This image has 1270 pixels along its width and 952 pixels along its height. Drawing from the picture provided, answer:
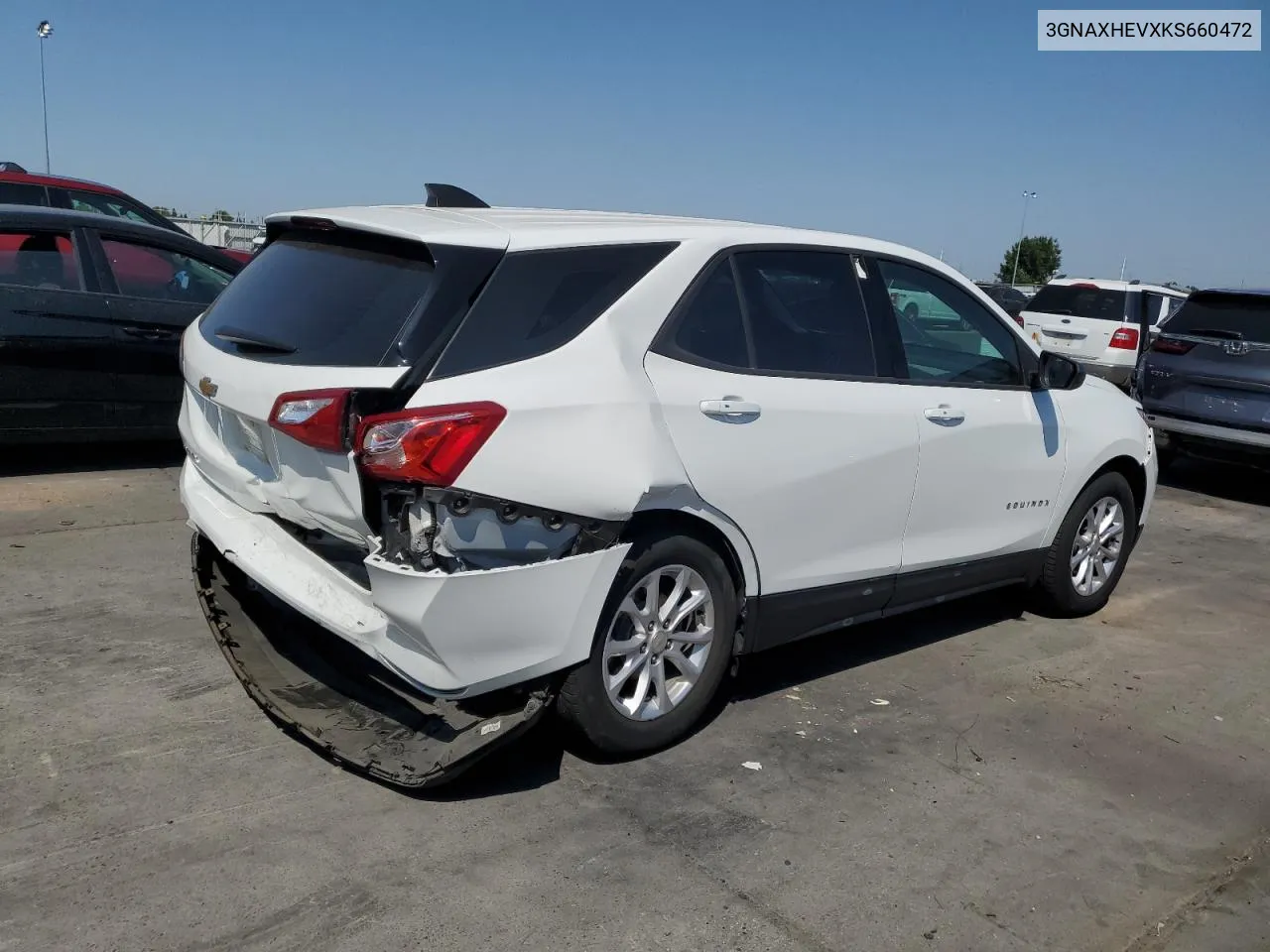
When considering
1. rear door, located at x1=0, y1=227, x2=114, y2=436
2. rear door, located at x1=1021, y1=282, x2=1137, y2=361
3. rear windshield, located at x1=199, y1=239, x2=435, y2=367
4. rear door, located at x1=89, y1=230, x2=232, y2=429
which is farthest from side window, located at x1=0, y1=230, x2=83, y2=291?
rear door, located at x1=1021, y1=282, x2=1137, y2=361

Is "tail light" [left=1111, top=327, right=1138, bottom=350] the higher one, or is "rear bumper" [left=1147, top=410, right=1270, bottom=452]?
"tail light" [left=1111, top=327, right=1138, bottom=350]

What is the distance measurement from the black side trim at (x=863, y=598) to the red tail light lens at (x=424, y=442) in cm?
139

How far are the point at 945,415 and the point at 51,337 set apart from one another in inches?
214

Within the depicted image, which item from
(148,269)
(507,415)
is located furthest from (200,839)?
(148,269)

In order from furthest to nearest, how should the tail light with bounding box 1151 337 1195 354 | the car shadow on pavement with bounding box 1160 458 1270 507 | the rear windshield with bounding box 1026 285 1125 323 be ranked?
the rear windshield with bounding box 1026 285 1125 323, the car shadow on pavement with bounding box 1160 458 1270 507, the tail light with bounding box 1151 337 1195 354

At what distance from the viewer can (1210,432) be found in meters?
9.28

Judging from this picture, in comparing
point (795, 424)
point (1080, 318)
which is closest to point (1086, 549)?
point (795, 424)

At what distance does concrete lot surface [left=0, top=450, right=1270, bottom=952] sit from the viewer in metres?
3.00

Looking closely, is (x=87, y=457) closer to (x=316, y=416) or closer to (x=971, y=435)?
(x=316, y=416)

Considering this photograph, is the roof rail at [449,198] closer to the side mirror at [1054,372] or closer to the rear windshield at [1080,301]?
the side mirror at [1054,372]

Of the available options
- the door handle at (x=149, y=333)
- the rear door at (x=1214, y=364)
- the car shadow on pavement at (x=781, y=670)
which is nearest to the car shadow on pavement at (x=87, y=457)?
the door handle at (x=149, y=333)

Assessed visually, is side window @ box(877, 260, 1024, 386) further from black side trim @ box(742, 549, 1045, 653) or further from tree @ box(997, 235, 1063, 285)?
tree @ box(997, 235, 1063, 285)

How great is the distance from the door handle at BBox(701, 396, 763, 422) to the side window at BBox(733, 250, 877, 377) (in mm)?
200

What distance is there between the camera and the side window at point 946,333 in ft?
15.5
